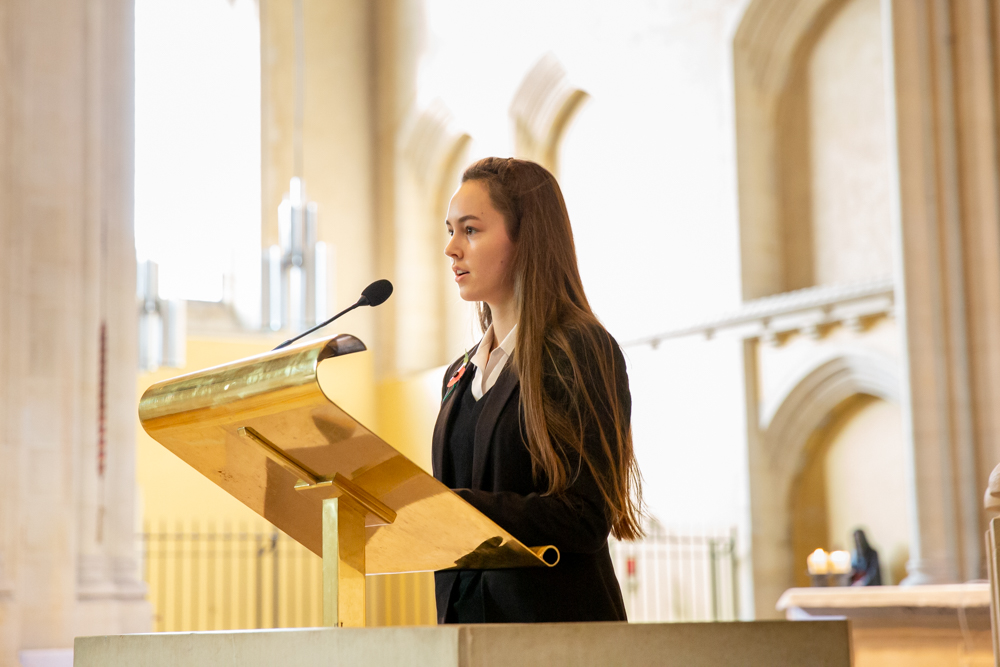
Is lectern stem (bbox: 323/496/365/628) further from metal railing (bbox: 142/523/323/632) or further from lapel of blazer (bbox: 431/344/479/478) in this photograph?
metal railing (bbox: 142/523/323/632)

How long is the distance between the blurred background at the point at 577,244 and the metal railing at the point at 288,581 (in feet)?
0.14

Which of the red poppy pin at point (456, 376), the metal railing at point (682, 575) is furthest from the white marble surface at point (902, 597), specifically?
the metal railing at point (682, 575)

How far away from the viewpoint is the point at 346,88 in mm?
15047

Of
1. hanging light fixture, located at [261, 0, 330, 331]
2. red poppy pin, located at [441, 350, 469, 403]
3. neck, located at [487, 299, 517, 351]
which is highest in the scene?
hanging light fixture, located at [261, 0, 330, 331]

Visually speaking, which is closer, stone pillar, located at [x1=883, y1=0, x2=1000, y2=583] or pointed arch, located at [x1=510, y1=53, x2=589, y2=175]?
stone pillar, located at [x1=883, y1=0, x2=1000, y2=583]

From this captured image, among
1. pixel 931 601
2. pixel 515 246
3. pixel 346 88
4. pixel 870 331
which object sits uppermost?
pixel 346 88

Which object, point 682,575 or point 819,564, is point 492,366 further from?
point 682,575

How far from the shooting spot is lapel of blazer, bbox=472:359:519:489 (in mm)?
1646

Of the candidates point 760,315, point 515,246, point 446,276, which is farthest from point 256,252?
point 515,246

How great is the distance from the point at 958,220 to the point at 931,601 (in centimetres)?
262

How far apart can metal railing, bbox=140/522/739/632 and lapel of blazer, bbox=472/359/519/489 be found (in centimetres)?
866

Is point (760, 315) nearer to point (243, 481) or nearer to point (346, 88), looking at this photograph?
point (346, 88)

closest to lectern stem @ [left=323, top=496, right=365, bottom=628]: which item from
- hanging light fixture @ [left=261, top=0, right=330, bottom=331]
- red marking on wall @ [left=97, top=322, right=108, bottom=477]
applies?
red marking on wall @ [left=97, top=322, right=108, bottom=477]

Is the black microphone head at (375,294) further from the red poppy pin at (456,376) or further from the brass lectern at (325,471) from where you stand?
the brass lectern at (325,471)
